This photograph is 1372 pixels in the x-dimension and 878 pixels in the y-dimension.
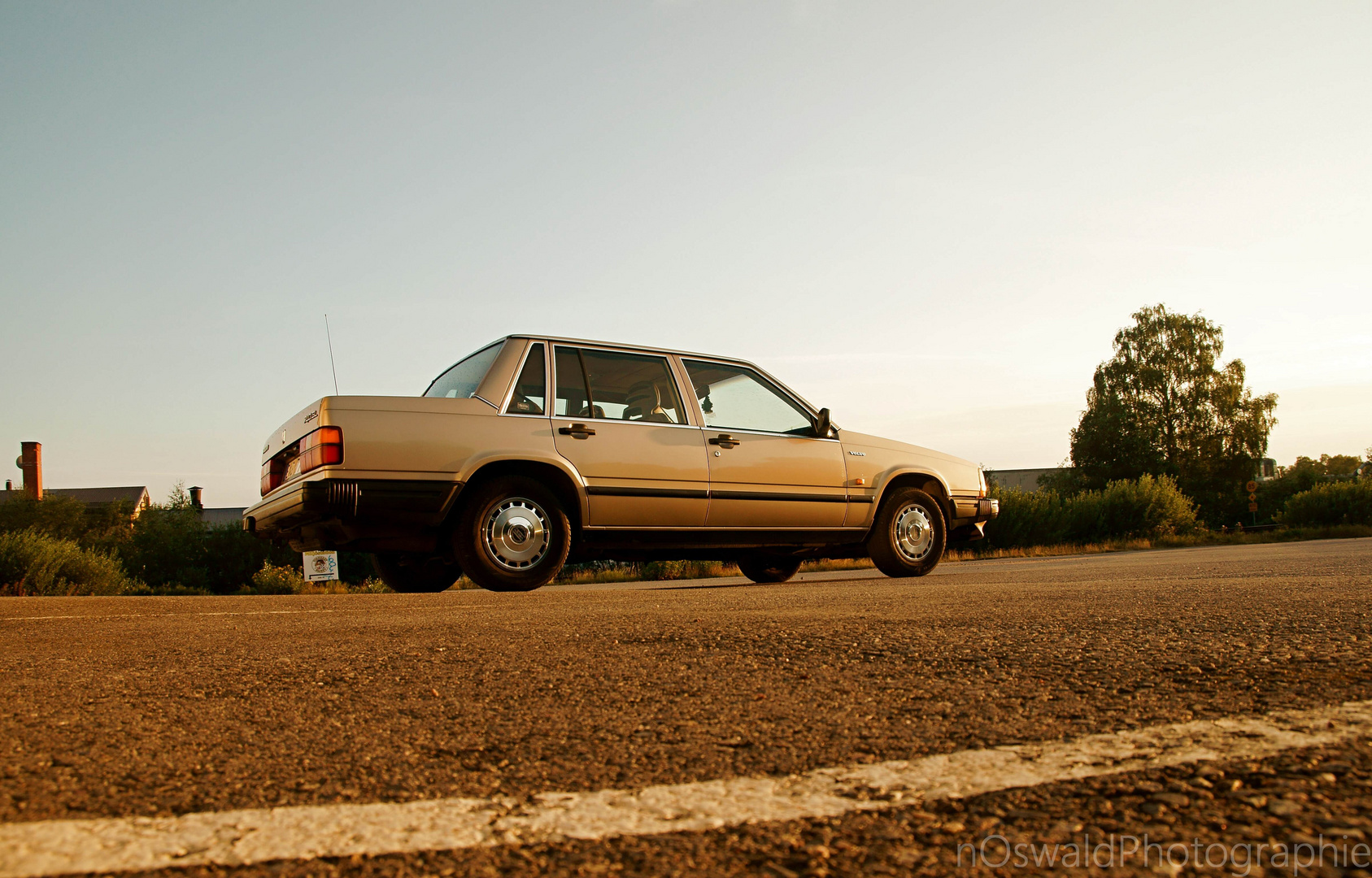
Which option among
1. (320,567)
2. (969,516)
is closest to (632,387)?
(969,516)

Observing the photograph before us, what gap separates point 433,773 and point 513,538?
15.2 feet

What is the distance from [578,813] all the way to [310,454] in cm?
499

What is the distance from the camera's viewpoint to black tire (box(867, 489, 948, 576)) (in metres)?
8.27

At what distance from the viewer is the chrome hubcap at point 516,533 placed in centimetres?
616

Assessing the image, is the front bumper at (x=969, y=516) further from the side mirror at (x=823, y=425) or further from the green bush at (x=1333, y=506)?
the green bush at (x=1333, y=506)

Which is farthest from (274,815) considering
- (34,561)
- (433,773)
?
(34,561)

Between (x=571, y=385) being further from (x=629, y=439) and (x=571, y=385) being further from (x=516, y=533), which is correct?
(x=516, y=533)

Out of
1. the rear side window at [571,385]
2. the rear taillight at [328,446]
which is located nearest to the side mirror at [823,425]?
the rear side window at [571,385]

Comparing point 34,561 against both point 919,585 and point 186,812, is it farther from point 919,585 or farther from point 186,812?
point 186,812

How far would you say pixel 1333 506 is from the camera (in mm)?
36031

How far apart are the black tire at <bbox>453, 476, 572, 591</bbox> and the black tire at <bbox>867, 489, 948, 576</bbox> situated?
315cm

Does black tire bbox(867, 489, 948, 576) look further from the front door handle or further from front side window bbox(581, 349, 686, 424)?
the front door handle

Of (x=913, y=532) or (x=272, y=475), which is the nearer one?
(x=272, y=475)

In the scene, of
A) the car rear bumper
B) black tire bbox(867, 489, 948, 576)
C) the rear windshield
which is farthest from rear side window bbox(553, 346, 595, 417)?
black tire bbox(867, 489, 948, 576)
